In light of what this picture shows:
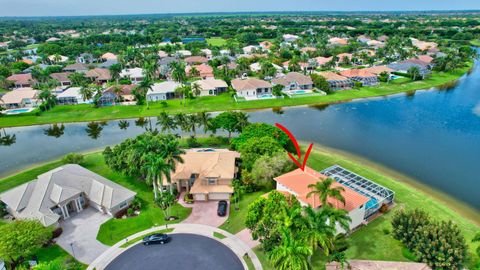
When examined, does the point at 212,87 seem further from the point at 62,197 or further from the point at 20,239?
the point at 20,239

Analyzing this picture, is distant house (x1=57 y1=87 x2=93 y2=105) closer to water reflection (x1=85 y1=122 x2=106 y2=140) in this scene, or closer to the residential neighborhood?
the residential neighborhood

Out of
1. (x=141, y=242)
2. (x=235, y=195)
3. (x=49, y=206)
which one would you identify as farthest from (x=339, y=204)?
(x=49, y=206)

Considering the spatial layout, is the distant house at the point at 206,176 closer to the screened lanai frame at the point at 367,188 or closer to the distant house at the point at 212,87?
the screened lanai frame at the point at 367,188

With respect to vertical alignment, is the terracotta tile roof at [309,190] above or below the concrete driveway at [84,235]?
above

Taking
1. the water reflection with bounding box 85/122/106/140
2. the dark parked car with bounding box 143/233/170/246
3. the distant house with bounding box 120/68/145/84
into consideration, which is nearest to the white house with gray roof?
the dark parked car with bounding box 143/233/170/246

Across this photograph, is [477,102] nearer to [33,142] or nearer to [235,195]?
[235,195]

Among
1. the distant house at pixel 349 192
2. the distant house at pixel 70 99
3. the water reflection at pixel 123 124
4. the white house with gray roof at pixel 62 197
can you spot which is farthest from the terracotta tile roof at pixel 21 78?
the distant house at pixel 349 192
